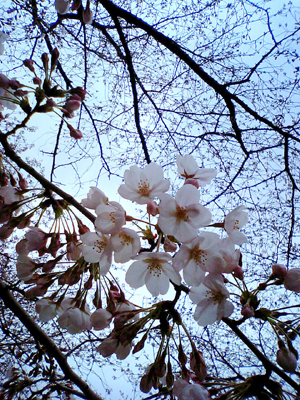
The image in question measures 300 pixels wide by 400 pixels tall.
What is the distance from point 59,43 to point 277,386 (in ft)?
14.1

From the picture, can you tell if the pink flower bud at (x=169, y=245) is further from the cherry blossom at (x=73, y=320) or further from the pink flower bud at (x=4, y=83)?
the pink flower bud at (x=4, y=83)

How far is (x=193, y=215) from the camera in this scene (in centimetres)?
91

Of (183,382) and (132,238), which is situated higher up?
(132,238)

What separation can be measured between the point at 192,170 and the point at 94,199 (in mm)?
423

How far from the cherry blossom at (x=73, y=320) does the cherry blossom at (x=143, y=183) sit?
21.1 inches

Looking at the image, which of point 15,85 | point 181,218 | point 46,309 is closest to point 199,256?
point 181,218

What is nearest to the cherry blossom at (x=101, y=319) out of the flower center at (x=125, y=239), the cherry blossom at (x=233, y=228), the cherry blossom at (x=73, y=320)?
the cherry blossom at (x=73, y=320)

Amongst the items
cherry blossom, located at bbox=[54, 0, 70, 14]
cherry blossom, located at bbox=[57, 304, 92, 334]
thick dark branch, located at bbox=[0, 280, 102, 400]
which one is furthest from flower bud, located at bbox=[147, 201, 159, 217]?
cherry blossom, located at bbox=[54, 0, 70, 14]

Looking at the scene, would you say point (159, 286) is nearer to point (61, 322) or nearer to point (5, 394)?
point (61, 322)

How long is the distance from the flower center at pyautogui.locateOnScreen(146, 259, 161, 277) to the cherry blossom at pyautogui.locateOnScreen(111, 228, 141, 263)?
0.08 metres

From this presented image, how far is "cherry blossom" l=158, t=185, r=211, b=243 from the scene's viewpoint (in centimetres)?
90

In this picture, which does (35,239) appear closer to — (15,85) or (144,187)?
(144,187)

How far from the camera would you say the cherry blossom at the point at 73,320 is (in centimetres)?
118

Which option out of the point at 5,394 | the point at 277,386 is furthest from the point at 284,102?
the point at 5,394
